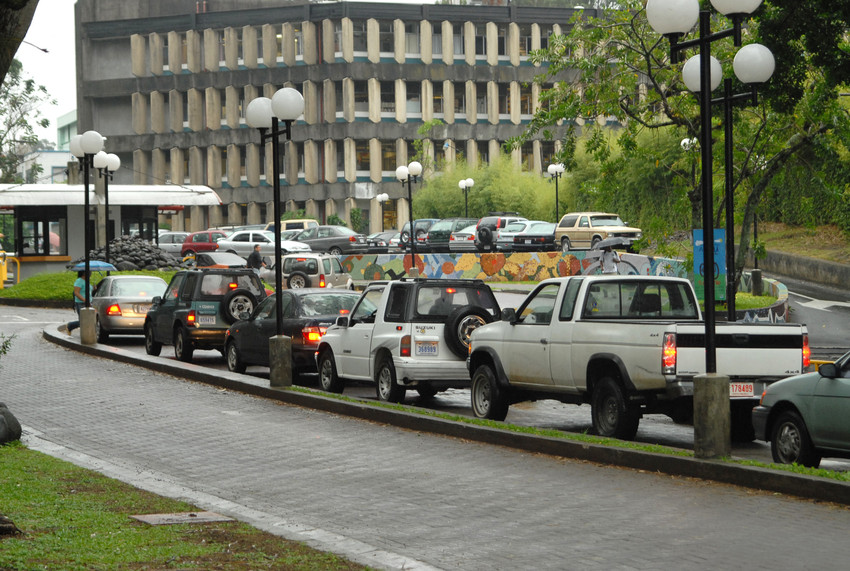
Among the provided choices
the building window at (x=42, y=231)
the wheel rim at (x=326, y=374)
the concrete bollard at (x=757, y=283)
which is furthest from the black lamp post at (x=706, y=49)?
the building window at (x=42, y=231)

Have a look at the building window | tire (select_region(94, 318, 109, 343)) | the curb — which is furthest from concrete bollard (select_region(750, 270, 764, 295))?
the building window

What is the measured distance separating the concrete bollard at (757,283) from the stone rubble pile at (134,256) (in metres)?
23.0

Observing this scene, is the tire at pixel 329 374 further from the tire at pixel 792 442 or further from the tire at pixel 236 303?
the tire at pixel 792 442

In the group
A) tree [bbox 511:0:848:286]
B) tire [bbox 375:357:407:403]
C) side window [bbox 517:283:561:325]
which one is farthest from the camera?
tree [bbox 511:0:848:286]

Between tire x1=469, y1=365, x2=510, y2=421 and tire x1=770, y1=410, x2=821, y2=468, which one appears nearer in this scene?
tire x1=770, y1=410, x2=821, y2=468

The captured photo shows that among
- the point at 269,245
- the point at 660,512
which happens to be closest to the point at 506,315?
the point at 660,512

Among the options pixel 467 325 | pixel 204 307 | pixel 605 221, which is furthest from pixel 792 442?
pixel 605 221

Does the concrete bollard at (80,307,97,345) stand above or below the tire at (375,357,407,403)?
above

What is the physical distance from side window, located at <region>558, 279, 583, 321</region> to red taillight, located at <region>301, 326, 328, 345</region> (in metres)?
6.75

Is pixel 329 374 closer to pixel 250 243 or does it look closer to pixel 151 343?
pixel 151 343

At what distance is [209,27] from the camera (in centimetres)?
10275

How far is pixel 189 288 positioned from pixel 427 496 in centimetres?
1523

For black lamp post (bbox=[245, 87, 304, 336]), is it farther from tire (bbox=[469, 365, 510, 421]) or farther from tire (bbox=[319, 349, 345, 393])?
tire (bbox=[469, 365, 510, 421])

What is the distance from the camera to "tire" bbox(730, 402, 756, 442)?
13852 mm
